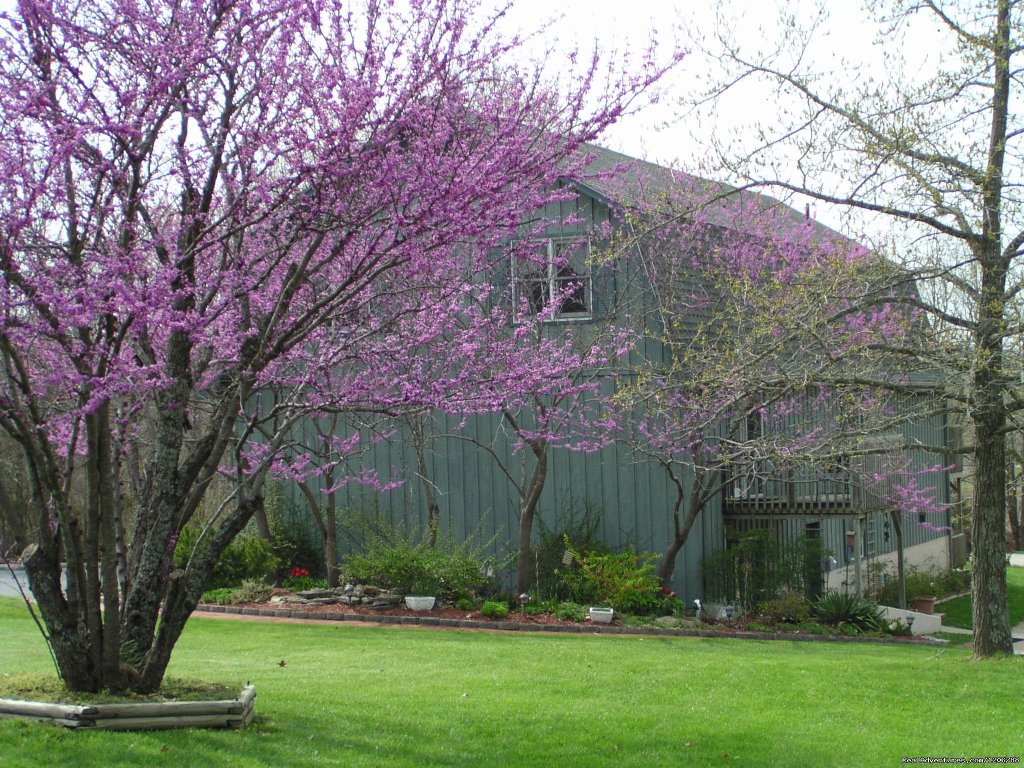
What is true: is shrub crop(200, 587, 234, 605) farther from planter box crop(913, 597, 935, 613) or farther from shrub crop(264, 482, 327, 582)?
planter box crop(913, 597, 935, 613)

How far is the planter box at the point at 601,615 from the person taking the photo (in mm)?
14297

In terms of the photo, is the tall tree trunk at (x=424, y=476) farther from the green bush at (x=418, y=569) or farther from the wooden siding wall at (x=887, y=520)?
the wooden siding wall at (x=887, y=520)

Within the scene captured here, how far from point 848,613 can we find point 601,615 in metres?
3.65

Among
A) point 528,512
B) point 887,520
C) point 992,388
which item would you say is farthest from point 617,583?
point 887,520

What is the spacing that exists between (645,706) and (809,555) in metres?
8.83

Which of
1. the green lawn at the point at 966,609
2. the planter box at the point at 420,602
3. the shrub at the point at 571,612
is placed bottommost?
the green lawn at the point at 966,609

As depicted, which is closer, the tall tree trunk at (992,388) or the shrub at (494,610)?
the tall tree trunk at (992,388)

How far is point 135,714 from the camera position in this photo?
6.06 meters

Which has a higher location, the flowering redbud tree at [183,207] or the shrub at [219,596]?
the flowering redbud tree at [183,207]

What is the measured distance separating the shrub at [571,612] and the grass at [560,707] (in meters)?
2.11

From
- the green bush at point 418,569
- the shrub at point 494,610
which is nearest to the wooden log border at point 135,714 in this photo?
the shrub at point 494,610

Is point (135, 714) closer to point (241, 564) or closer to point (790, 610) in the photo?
point (790, 610)

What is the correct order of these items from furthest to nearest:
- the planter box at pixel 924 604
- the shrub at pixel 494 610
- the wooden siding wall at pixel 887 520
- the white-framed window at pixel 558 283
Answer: the planter box at pixel 924 604 → the wooden siding wall at pixel 887 520 → the shrub at pixel 494 610 → the white-framed window at pixel 558 283

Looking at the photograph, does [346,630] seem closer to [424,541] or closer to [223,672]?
[424,541]
